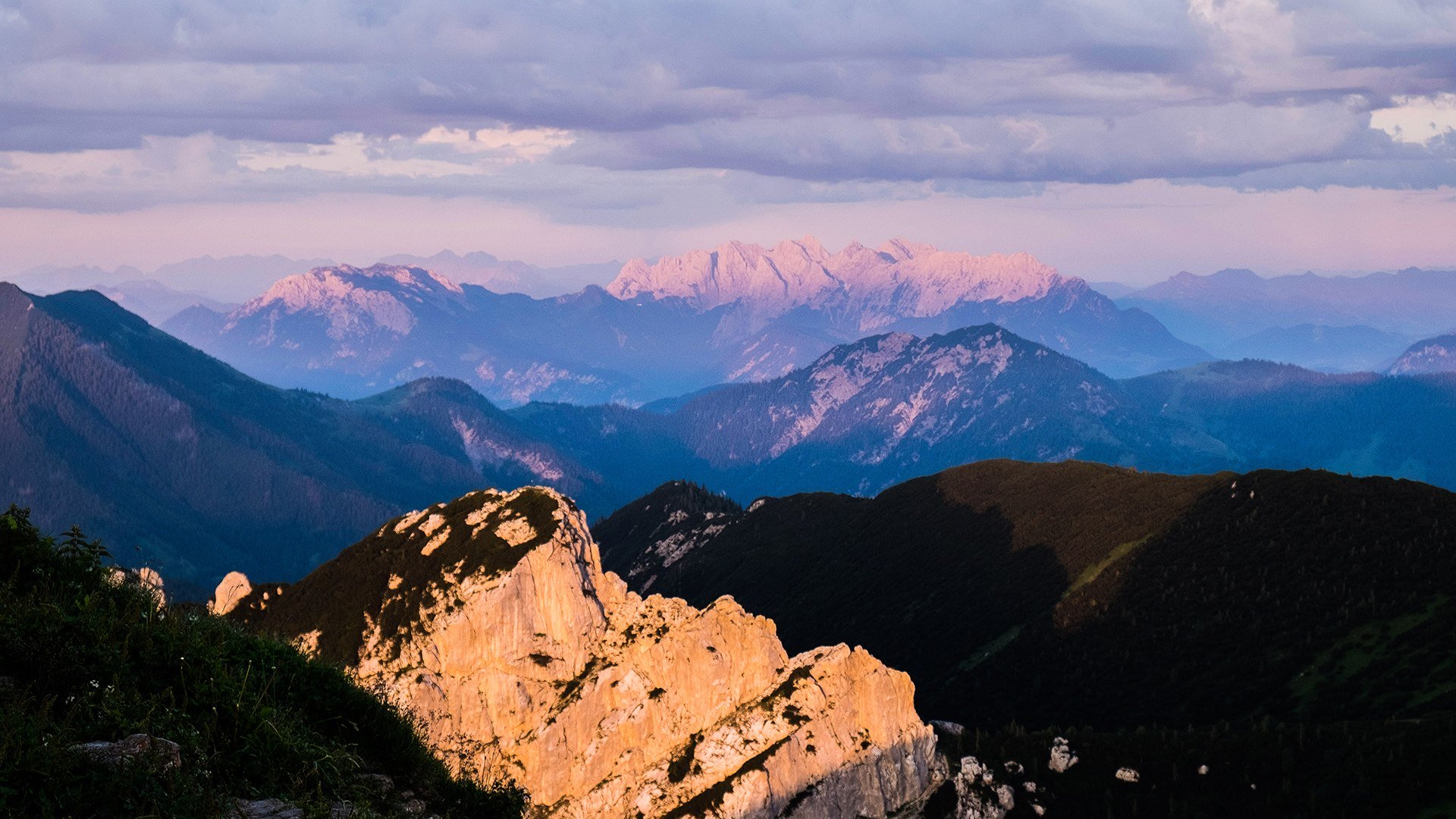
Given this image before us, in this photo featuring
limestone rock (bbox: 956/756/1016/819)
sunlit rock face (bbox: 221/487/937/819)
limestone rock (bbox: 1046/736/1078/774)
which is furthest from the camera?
limestone rock (bbox: 1046/736/1078/774)

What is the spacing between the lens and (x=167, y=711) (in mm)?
20859

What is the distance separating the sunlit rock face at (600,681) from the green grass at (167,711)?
95013mm

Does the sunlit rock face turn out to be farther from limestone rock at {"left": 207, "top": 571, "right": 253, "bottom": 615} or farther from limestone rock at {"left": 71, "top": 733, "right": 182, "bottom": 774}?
limestone rock at {"left": 71, "top": 733, "right": 182, "bottom": 774}

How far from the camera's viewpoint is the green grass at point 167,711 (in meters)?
18.0

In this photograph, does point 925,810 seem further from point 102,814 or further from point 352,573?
point 102,814

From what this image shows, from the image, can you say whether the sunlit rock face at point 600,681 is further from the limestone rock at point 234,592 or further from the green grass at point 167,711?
the green grass at point 167,711

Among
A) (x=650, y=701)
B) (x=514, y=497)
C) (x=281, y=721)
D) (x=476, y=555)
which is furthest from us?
(x=514, y=497)

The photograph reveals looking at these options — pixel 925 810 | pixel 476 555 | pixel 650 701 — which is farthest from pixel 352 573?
pixel 925 810


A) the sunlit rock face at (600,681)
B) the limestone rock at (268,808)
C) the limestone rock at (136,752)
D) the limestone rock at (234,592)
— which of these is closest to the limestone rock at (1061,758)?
the sunlit rock face at (600,681)

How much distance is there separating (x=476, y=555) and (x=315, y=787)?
140m

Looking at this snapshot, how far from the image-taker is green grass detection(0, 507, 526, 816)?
59.2 feet

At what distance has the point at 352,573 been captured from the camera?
17312 cm

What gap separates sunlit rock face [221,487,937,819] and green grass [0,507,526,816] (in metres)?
95.0

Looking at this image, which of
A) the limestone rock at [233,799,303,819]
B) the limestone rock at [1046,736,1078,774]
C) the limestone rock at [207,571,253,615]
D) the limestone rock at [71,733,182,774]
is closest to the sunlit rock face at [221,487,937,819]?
the limestone rock at [207,571,253,615]
